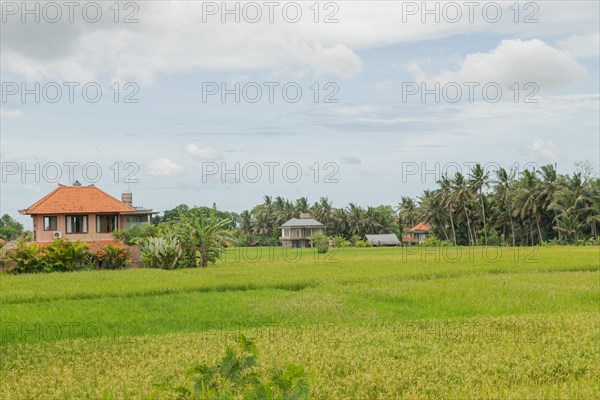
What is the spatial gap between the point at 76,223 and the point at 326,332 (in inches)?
1141

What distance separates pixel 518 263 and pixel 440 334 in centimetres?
1938

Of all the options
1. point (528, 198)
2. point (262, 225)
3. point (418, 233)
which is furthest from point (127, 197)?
point (418, 233)

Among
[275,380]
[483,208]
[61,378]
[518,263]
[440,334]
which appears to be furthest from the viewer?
[483,208]

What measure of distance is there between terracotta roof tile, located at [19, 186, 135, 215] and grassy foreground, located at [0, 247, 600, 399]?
1431 cm

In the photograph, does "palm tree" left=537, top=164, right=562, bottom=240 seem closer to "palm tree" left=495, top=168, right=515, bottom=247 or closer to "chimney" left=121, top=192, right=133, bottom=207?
"palm tree" left=495, top=168, right=515, bottom=247

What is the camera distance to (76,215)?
119 feet

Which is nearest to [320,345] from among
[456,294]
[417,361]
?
[417,361]

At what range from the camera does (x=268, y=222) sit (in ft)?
302

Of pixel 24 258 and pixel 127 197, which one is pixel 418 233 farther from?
pixel 24 258

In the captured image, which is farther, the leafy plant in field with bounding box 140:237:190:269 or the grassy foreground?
the leafy plant in field with bounding box 140:237:190:269

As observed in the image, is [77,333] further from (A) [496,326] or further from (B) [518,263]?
(B) [518,263]

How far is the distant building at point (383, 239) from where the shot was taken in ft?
257

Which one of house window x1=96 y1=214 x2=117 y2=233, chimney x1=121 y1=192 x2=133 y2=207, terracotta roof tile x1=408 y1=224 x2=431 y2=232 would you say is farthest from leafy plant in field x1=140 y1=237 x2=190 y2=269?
terracotta roof tile x1=408 y1=224 x2=431 y2=232

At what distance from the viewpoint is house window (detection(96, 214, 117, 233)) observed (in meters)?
36.9
